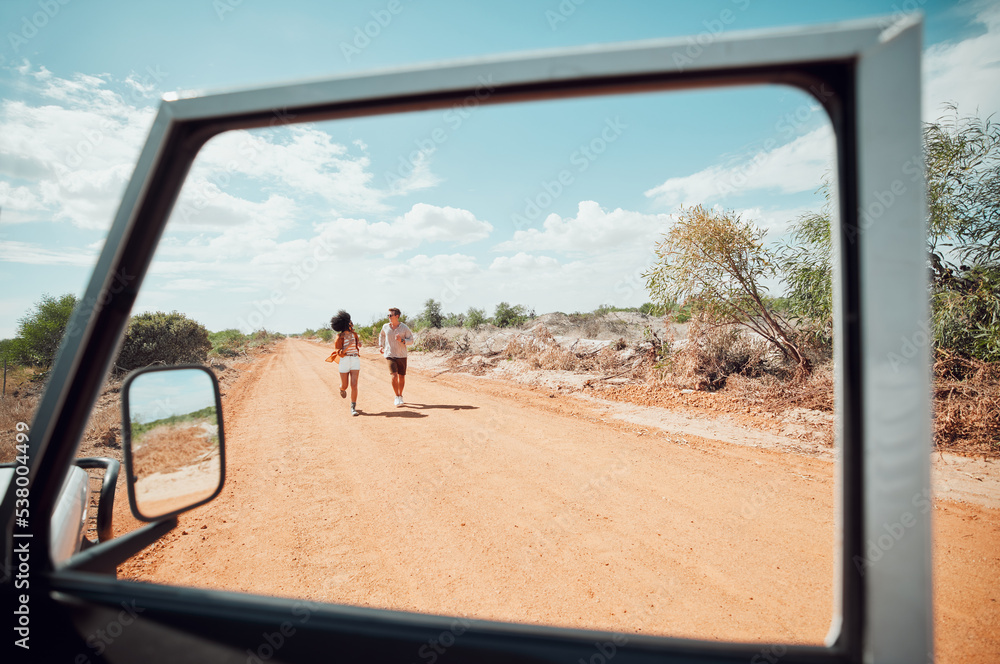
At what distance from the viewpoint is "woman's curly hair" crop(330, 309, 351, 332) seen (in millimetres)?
8305

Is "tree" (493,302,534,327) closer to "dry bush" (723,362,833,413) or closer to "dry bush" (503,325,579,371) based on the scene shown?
"dry bush" (503,325,579,371)

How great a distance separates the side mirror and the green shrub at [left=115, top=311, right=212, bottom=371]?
41.1 feet

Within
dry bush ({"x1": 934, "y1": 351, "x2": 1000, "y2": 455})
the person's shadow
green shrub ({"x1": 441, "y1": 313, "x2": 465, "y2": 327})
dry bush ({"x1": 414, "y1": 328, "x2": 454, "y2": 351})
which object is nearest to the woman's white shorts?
the person's shadow

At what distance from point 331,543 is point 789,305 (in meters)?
9.08

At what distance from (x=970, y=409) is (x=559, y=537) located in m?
6.09

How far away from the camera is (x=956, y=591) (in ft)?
8.98

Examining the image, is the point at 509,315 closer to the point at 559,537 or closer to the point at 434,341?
the point at 434,341

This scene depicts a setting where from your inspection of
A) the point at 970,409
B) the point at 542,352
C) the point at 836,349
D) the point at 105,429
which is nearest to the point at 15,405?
the point at 105,429

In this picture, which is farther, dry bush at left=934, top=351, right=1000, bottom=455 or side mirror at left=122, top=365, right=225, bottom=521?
dry bush at left=934, top=351, right=1000, bottom=455

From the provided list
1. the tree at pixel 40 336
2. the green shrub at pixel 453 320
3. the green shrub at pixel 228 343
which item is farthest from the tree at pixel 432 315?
the tree at pixel 40 336

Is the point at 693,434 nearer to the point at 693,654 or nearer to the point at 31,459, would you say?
the point at 693,654

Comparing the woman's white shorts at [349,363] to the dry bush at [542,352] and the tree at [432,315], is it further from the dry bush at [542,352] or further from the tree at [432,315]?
the tree at [432,315]

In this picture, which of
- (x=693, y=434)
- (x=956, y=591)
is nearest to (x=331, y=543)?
(x=956, y=591)

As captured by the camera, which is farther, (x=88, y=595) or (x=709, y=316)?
(x=709, y=316)
